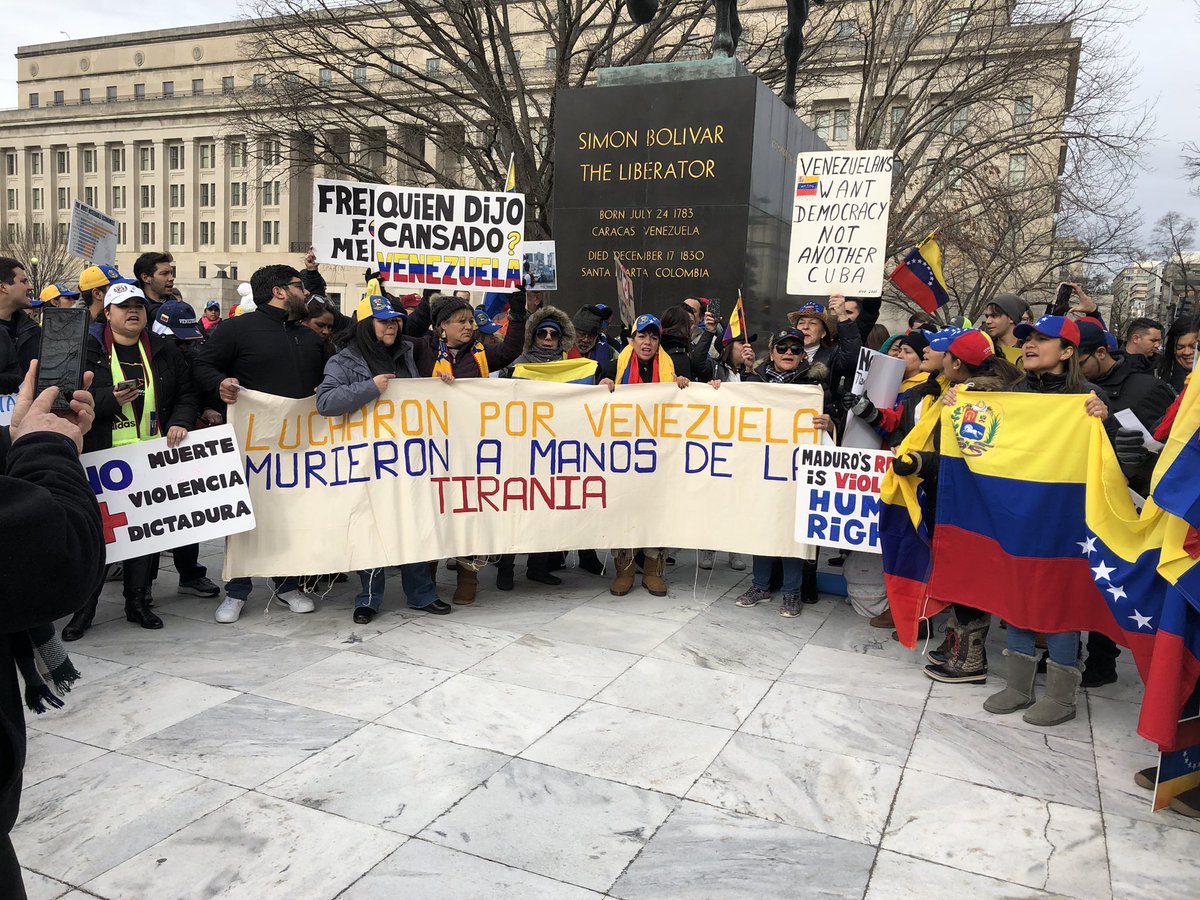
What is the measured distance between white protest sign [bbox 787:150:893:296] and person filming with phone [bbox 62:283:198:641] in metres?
4.61

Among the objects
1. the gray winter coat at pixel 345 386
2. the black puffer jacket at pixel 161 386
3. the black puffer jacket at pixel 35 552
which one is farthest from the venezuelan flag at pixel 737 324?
the black puffer jacket at pixel 35 552

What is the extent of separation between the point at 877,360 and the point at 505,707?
10.1ft

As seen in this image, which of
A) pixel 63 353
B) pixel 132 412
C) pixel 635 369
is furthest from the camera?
pixel 635 369

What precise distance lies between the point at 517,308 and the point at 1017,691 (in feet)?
13.8

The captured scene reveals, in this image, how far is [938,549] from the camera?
5113 mm

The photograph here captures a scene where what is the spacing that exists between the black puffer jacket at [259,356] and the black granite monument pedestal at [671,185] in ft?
10.9

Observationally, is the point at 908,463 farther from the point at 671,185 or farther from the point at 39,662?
the point at 39,662

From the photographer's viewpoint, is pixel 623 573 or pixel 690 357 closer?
pixel 623 573

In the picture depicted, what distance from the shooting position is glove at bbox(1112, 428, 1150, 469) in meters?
4.24

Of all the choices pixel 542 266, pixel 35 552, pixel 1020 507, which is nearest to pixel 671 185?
pixel 542 266

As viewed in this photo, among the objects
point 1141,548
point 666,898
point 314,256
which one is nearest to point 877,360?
point 1141,548

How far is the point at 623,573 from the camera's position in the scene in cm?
658

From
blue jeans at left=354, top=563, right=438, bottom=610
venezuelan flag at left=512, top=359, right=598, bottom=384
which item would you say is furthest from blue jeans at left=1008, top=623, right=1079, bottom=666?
blue jeans at left=354, top=563, right=438, bottom=610

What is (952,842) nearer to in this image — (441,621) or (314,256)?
(441,621)
